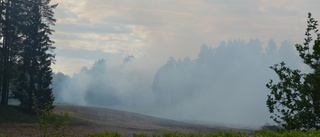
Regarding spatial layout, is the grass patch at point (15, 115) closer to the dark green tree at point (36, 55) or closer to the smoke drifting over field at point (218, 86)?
the dark green tree at point (36, 55)

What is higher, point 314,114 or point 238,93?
point 238,93

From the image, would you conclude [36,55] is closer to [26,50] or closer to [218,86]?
[26,50]

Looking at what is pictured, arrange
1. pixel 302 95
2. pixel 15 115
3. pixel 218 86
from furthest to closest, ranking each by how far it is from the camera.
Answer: pixel 218 86, pixel 15 115, pixel 302 95

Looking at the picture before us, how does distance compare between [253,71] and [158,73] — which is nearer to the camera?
[253,71]

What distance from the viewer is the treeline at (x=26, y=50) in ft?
143

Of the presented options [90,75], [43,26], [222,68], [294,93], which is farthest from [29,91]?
[90,75]

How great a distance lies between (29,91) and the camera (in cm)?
4441

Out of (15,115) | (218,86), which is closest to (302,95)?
(15,115)

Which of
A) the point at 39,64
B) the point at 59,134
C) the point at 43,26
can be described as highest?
the point at 43,26

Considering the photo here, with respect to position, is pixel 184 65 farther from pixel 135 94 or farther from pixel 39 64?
pixel 39 64

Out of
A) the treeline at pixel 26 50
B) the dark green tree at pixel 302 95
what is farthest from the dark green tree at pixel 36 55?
the dark green tree at pixel 302 95

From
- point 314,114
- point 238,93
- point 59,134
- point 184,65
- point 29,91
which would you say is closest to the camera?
point 59,134

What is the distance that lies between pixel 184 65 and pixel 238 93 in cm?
2050

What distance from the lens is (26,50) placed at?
4647 centimetres
